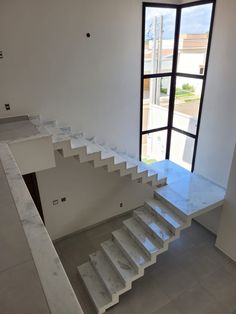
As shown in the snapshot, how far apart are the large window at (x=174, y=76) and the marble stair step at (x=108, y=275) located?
3046mm

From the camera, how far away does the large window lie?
5.41m

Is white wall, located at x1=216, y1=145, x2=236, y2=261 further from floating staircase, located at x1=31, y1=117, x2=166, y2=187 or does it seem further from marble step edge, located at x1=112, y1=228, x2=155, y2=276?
marble step edge, located at x1=112, y1=228, x2=155, y2=276

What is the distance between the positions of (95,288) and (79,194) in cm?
210

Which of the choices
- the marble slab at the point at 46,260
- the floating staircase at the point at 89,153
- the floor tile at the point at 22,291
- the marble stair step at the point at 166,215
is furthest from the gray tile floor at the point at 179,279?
the floor tile at the point at 22,291

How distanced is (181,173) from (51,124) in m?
3.62

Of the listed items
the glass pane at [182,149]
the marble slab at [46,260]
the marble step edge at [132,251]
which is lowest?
the marble step edge at [132,251]

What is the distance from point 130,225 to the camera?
5.10m

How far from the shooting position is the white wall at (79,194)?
5.28 m

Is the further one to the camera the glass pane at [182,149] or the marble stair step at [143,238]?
the glass pane at [182,149]

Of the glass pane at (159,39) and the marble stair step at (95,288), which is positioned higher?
the glass pane at (159,39)

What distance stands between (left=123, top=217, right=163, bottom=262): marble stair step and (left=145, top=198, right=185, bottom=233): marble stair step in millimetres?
429

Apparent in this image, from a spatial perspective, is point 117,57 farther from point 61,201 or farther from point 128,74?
point 61,201

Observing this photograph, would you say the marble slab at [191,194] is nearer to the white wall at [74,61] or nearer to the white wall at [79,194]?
the white wall at [79,194]

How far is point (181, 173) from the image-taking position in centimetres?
636
